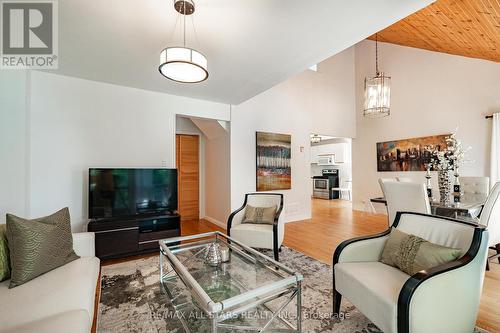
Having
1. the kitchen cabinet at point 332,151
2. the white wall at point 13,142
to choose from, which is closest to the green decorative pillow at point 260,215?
the white wall at point 13,142

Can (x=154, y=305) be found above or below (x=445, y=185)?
below

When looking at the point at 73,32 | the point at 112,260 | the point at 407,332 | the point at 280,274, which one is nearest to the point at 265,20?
the point at 73,32

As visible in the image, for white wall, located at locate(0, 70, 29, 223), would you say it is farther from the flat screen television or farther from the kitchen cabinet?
the kitchen cabinet

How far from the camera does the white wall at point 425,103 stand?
13.9 ft

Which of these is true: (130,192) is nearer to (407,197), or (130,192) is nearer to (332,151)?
(407,197)

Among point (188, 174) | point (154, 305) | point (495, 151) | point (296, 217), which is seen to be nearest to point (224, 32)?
point (154, 305)

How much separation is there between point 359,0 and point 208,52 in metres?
1.56

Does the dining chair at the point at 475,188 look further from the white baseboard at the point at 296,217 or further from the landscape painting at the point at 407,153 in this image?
the white baseboard at the point at 296,217

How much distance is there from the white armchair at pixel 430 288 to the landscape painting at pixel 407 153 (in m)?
4.28

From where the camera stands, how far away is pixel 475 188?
3.58 m

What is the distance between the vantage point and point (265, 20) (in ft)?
6.40

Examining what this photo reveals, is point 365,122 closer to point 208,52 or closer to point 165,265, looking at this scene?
point 208,52

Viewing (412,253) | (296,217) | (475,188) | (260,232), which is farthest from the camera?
(296,217)

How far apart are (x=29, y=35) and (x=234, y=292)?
10.5 ft
